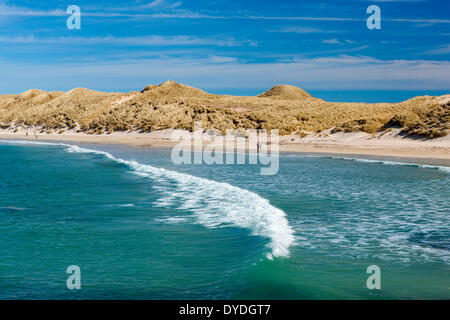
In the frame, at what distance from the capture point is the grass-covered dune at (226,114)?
3634cm

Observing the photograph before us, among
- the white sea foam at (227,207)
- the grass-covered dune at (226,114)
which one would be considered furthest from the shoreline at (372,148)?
the white sea foam at (227,207)

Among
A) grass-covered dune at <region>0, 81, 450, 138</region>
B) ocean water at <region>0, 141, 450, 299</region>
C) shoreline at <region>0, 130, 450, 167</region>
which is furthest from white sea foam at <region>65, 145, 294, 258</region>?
grass-covered dune at <region>0, 81, 450, 138</region>

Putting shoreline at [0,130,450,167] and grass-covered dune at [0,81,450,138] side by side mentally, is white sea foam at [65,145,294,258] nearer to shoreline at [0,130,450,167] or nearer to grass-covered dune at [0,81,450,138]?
shoreline at [0,130,450,167]

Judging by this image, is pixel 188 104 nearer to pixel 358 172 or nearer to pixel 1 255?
pixel 358 172

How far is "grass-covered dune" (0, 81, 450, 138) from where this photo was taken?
119ft

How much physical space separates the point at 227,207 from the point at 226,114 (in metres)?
50.4

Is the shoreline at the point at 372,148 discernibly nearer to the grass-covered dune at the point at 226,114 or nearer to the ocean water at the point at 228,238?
the grass-covered dune at the point at 226,114

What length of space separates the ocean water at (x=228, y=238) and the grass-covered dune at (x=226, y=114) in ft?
66.5

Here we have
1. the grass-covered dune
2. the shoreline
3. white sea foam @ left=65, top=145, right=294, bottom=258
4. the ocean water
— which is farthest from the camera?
the grass-covered dune

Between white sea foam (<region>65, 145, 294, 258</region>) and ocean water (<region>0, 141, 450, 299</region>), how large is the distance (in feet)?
0.15

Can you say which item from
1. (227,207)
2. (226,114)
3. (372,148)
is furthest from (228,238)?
(226,114)

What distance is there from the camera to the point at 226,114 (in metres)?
62.0
